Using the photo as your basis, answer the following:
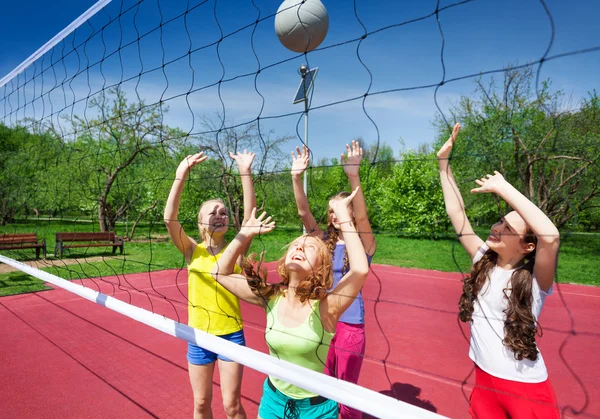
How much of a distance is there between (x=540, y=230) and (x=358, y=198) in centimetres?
86

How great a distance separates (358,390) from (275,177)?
1299 centimetres

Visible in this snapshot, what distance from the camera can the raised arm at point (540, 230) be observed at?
1448 millimetres

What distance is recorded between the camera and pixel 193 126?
2.64 meters

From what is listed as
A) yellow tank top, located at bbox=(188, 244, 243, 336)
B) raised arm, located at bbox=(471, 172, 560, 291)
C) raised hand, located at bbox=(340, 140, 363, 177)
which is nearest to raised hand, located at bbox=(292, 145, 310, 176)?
raised hand, located at bbox=(340, 140, 363, 177)

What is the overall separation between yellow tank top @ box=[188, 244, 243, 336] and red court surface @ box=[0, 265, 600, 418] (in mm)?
778

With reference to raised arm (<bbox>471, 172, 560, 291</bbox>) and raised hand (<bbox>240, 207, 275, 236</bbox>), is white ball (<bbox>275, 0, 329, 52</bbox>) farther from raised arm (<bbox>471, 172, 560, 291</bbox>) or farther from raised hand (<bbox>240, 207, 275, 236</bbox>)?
raised arm (<bbox>471, 172, 560, 291</bbox>)

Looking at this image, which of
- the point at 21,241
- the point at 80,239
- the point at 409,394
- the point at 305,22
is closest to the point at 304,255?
the point at 409,394

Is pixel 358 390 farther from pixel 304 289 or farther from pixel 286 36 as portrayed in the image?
pixel 286 36

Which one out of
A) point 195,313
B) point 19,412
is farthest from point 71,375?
point 195,313

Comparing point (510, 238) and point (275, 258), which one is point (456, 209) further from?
point (275, 258)

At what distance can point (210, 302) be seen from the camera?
224 centimetres

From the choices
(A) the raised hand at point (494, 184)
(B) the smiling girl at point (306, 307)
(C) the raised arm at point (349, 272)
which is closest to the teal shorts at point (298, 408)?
(B) the smiling girl at point (306, 307)

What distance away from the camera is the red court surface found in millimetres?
2934

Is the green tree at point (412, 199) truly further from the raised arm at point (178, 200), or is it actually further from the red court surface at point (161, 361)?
the raised arm at point (178, 200)
